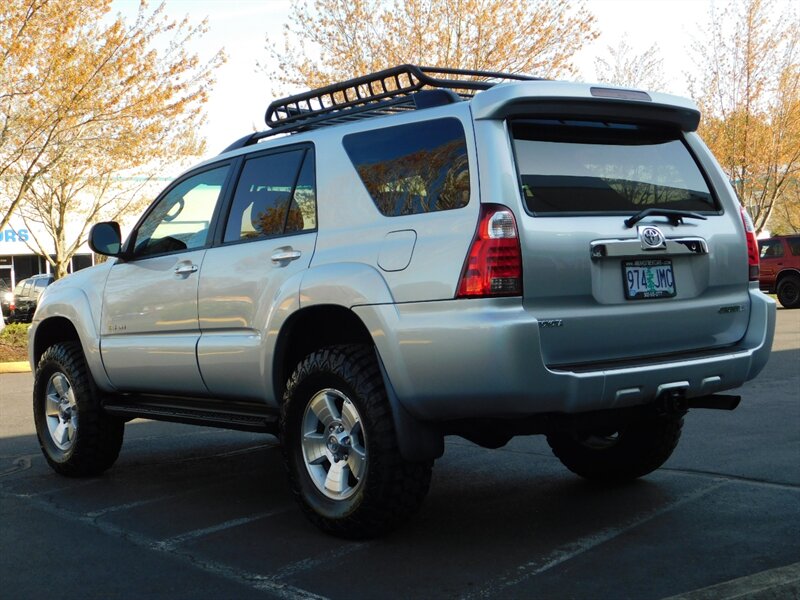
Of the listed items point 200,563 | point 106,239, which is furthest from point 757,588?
point 106,239

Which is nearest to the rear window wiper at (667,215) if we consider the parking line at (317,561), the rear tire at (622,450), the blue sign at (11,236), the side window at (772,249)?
the rear tire at (622,450)

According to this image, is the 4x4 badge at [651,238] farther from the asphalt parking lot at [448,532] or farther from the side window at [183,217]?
the side window at [183,217]

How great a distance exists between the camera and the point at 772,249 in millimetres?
26297

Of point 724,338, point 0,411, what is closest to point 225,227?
point 724,338

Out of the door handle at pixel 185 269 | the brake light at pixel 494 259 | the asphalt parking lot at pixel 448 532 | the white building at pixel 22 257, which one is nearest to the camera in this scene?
the asphalt parking lot at pixel 448 532

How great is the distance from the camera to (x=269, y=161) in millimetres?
5578

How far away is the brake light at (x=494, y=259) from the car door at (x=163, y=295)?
2.05m

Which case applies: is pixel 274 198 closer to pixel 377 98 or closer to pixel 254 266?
pixel 254 266

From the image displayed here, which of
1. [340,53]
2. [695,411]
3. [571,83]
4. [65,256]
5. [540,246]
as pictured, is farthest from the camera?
[65,256]

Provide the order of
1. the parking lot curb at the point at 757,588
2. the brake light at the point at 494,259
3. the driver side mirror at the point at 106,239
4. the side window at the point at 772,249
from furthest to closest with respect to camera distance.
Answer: the side window at the point at 772,249
the driver side mirror at the point at 106,239
the brake light at the point at 494,259
the parking lot curb at the point at 757,588

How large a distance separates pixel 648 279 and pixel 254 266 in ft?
Answer: 6.67

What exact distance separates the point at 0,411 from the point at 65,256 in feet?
76.8

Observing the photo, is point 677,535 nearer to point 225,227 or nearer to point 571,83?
point 571,83

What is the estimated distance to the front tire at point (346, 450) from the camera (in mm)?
4531
